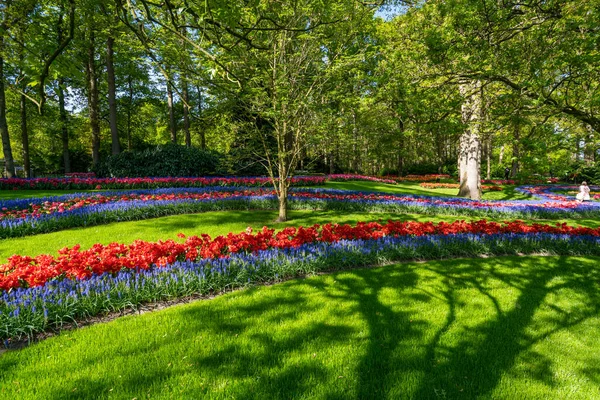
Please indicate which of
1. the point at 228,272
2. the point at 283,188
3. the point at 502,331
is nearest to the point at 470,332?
the point at 502,331

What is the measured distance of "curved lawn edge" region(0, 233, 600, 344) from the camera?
3102 millimetres

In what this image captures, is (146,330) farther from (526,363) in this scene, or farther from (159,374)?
(526,363)

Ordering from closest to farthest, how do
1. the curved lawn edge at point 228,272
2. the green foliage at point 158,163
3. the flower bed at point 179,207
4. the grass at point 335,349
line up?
the grass at point 335,349, the curved lawn edge at point 228,272, the flower bed at point 179,207, the green foliage at point 158,163

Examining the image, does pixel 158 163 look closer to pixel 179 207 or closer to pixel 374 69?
pixel 179 207

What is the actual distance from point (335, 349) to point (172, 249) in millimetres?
2908

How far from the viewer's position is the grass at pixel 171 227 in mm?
6133

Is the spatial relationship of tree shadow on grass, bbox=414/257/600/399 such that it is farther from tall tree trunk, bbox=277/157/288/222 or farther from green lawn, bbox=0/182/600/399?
tall tree trunk, bbox=277/157/288/222

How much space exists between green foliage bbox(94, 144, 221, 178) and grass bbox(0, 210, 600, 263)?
8224 mm

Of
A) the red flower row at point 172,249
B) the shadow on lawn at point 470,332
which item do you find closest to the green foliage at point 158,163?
the red flower row at point 172,249

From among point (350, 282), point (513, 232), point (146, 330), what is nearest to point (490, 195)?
point (513, 232)

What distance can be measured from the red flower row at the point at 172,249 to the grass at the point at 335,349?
3.07 ft

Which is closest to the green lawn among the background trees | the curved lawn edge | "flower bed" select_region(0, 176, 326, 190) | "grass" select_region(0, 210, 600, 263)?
the curved lawn edge

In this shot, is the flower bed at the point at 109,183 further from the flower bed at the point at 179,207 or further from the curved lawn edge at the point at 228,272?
the curved lawn edge at the point at 228,272

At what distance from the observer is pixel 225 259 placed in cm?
448
